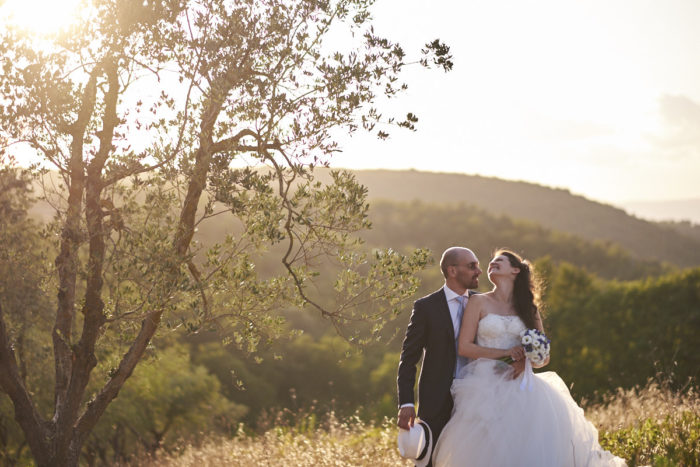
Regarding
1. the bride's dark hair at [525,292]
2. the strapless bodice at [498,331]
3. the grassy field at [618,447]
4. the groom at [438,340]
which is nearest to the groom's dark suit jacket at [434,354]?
the groom at [438,340]

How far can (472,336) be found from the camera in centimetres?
646

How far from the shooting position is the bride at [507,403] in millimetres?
6199

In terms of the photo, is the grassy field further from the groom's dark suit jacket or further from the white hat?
the white hat

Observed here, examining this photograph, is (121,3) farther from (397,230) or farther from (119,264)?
(397,230)

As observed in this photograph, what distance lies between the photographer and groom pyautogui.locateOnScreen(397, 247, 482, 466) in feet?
20.7

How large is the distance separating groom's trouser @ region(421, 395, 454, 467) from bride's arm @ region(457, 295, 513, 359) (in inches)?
18.2

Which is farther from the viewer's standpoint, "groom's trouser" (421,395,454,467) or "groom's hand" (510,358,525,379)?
"groom's hand" (510,358,525,379)

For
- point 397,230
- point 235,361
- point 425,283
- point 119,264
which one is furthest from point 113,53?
point 397,230

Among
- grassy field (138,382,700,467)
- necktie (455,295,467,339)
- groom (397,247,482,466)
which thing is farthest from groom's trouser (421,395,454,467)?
grassy field (138,382,700,467)

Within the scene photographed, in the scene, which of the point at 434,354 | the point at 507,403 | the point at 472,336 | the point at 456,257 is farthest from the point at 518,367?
the point at 456,257

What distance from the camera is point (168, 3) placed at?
771 cm

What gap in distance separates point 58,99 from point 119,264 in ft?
6.47

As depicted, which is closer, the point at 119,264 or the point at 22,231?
the point at 119,264

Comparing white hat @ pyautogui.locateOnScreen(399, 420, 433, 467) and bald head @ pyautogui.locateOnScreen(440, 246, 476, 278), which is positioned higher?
bald head @ pyautogui.locateOnScreen(440, 246, 476, 278)
